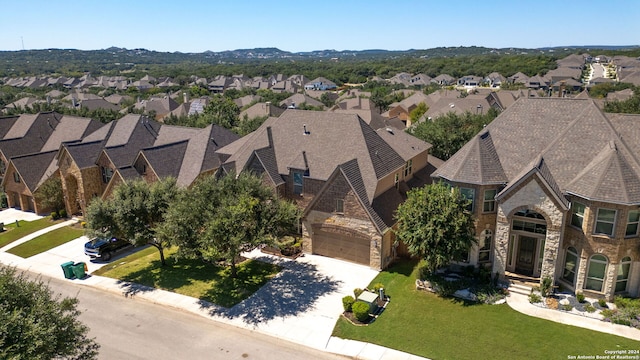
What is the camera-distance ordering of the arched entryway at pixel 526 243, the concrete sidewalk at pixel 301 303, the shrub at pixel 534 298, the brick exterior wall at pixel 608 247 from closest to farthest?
the concrete sidewalk at pixel 301 303 → the brick exterior wall at pixel 608 247 → the shrub at pixel 534 298 → the arched entryway at pixel 526 243

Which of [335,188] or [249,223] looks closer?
[249,223]

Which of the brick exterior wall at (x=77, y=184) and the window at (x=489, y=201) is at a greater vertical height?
the window at (x=489, y=201)

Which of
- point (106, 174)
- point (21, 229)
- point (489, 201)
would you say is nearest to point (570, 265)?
point (489, 201)

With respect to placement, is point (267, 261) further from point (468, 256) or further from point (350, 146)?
point (468, 256)

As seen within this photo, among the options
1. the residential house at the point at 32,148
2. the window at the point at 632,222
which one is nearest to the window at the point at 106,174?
the residential house at the point at 32,148

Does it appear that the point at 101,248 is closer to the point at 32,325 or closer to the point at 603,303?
the point at 32,325

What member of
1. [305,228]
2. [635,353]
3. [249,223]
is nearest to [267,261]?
[305,228]

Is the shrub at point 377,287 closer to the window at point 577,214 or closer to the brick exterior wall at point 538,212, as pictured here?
the brick exterior wall at point 538,212

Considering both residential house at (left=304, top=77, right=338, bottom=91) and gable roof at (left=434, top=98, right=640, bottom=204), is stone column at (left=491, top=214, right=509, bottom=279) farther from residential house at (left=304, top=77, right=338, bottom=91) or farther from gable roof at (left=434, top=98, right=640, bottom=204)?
residential house at (left=304, top=77, right=338, bottom=91)
